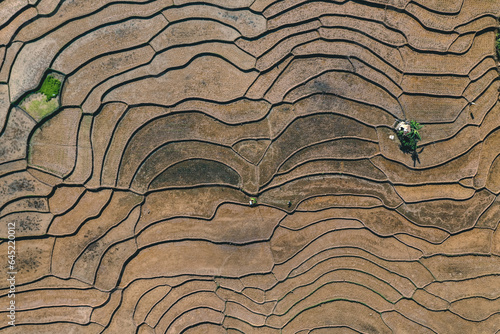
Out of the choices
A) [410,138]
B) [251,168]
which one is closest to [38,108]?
[251,168]

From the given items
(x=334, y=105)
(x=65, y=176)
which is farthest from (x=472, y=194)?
(x=65, y=176)

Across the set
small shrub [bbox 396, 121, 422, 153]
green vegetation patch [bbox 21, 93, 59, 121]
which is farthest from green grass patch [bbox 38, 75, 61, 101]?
small shrub [bbox 396, 121, 422, 153]

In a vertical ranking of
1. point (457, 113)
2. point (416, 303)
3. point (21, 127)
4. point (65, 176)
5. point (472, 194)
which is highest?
point (457, 113)

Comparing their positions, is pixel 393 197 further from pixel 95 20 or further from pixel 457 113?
pixel 95 20

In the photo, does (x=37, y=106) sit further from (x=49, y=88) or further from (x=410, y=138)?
(x=410, y=138)

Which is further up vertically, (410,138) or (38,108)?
(410,138)

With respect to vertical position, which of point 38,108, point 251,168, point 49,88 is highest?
point 49,88

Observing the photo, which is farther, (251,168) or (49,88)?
(251,168)
